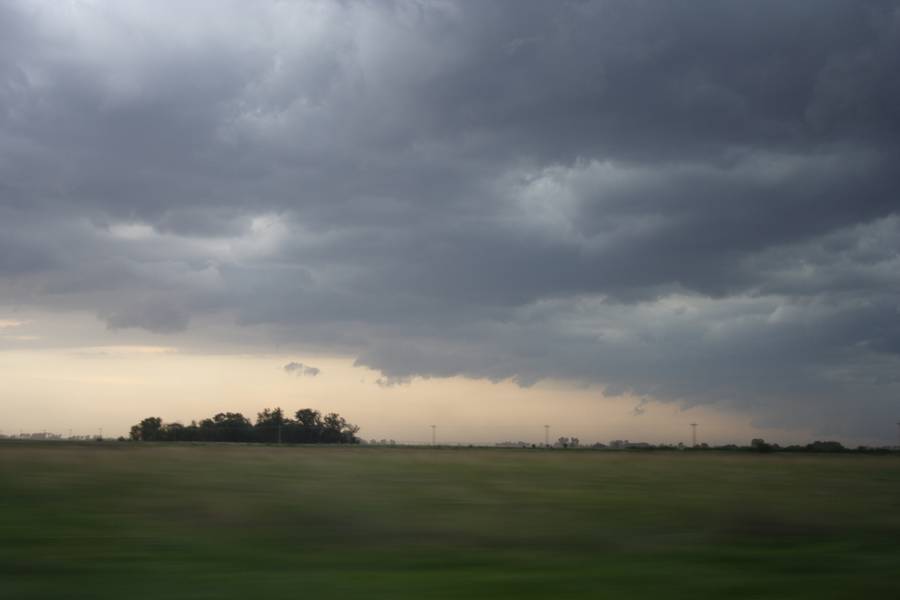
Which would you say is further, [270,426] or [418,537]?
[270,426]

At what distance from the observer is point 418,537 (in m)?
A: 11.0

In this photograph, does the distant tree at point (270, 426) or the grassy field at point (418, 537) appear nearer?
the grassy field at point (418, 537)

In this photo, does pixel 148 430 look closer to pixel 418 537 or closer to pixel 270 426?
pixel 270 426

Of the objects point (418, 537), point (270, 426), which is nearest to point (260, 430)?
point (270, 426)

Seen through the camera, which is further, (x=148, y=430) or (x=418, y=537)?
(x=148, y=430)

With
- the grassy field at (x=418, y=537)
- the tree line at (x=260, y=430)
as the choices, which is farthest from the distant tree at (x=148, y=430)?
the grassy field at (x=418, y=537)

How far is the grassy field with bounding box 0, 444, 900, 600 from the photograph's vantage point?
27.7 ft

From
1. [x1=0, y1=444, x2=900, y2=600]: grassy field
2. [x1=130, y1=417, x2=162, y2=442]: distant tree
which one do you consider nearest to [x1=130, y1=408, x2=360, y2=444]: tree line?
[x1=130, y1=417, x2=162, y2=442]: distant tree

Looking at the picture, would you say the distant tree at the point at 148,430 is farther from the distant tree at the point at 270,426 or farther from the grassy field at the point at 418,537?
the grassy field at the point at 418,537

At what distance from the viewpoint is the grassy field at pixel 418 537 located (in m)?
8.43

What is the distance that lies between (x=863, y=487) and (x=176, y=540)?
16.1m

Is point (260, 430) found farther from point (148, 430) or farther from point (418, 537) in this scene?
point (418, 537)

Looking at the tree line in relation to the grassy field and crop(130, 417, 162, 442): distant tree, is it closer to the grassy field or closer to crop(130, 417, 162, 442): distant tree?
crop(130, 417, 162, 442): distant tree

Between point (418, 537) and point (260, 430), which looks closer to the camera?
point (418, 537)
